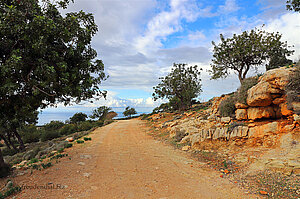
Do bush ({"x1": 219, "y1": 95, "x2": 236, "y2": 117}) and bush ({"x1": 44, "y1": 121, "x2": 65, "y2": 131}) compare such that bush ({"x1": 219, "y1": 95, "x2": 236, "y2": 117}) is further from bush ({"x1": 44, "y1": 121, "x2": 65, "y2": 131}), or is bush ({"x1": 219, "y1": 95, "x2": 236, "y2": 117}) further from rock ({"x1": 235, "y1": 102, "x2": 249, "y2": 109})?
bush ({"x1": 44, "y1": 121, "x2": 65, "y2": 131})

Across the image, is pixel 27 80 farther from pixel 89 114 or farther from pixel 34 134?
pixel 89 114

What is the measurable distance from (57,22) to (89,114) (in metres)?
57.7

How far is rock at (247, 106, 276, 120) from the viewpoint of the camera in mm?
8793

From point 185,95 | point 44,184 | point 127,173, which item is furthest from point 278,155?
point 185,95

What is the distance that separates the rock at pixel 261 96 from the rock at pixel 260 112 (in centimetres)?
30

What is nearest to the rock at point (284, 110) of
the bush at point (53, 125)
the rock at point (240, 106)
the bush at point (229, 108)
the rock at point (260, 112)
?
the rock at point (260, 112)

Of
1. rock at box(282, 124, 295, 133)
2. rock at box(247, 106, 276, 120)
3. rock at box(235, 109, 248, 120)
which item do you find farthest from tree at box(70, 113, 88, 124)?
rock at box(282, 124, 295, 133)

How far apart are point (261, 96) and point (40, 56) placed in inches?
463

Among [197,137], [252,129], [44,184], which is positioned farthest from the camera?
[197,137]

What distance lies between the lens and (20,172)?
22.9ft

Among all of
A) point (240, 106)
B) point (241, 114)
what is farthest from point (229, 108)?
point (241, 114)

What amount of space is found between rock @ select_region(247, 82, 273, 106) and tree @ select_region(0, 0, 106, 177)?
30.3 ft

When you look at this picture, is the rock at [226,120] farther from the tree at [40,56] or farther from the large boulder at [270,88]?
the tree at [40,56]

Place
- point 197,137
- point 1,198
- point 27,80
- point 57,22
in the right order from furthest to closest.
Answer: point 197,137, point 57,22, point 27,80, point 1,198
